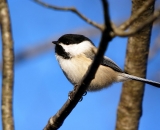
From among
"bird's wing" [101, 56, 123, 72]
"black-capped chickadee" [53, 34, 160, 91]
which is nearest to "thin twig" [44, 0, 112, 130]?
"black-capped chickadee" [53, 34, 160, 91]

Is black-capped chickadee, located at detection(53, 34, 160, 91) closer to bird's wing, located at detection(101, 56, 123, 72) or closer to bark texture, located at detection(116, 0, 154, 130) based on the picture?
bird's wing, located at detection(101, 56, 123, 72)

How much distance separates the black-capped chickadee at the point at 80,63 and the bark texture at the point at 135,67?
539mm

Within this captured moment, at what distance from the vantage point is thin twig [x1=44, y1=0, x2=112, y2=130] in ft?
3.08

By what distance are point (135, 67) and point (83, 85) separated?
331 millimetres

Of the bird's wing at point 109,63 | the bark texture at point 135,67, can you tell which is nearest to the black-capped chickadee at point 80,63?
the bird's wing at point 109,63

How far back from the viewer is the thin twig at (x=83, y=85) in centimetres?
94

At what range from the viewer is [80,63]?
207 cm


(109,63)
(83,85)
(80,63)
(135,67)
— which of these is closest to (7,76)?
(83,85)

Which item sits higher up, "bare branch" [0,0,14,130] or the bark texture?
the bark texture

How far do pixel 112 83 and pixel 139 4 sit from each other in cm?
89

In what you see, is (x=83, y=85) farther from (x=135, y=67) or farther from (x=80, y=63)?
(x=80, y=63)

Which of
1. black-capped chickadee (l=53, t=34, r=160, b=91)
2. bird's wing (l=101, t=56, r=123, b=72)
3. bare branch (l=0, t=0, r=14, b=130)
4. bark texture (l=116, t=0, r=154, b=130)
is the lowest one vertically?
bare branch (l=0, t=0, r=14, b=130)

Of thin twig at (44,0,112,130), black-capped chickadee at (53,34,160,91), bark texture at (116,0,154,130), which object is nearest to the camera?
thin twig at (44,0,112,130)

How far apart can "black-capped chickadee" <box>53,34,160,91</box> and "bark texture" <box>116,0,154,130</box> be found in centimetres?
54
